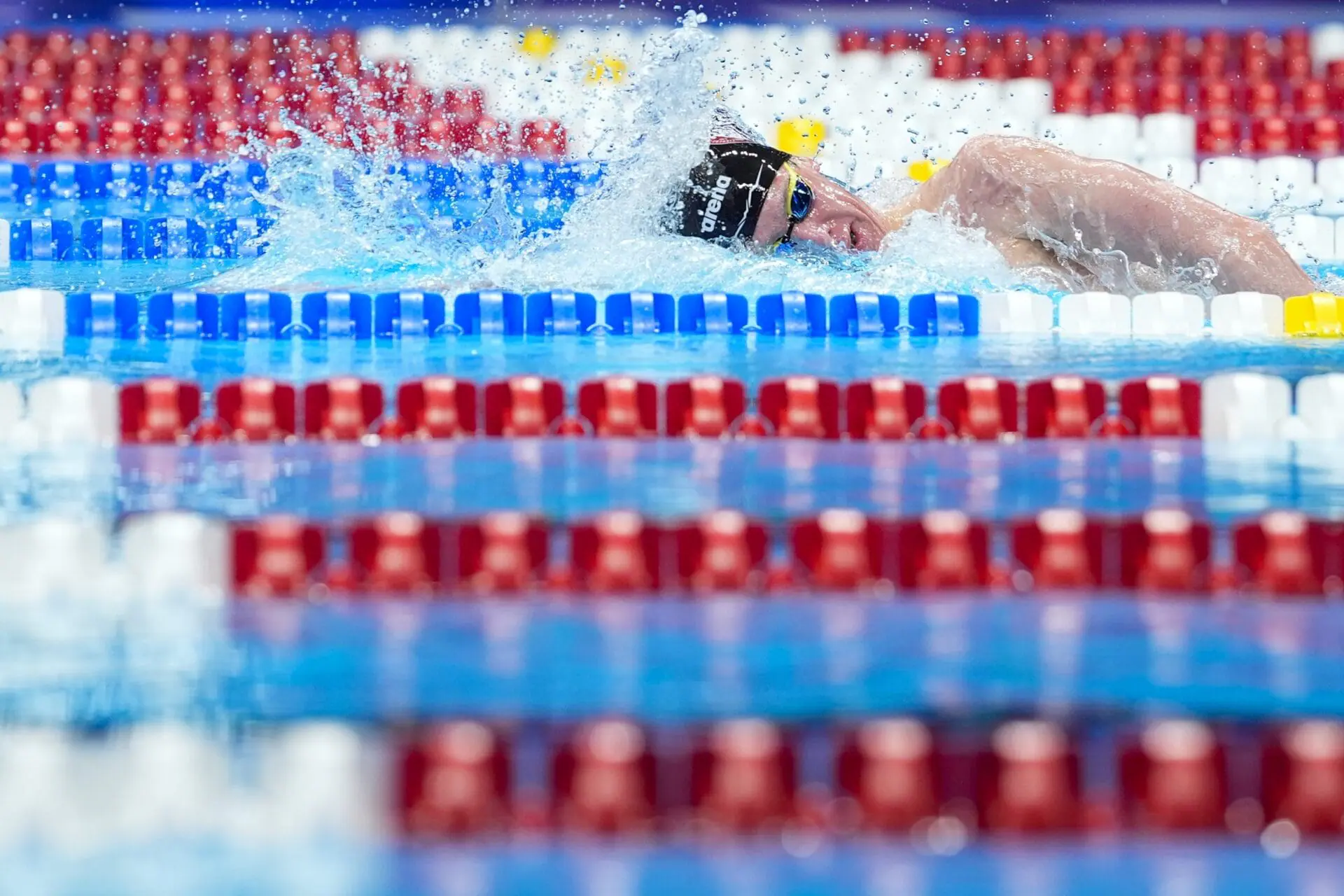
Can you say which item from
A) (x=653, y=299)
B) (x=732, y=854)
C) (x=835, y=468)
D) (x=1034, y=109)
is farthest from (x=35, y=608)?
(x=1034, y=109)

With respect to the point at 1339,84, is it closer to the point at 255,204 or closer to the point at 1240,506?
the point at 255,204

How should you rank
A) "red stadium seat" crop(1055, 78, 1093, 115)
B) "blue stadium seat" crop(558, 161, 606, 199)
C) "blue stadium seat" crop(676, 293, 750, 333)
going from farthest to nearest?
"red stadium seat" crop(1055, 78, 1093, 115) < "blue stadium seat" crop(558, 161, 606, 199) < "blue stadium seat" crop(676, 293, 750, 333)

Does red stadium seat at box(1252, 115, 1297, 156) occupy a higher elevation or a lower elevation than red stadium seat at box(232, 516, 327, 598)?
higher

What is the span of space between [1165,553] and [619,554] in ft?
2.81

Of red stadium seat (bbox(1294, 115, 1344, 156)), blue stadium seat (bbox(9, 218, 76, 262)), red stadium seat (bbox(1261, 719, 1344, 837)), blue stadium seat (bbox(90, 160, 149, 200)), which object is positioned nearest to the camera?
red stadium seat (bbox(1261, 719, 1344, 837))

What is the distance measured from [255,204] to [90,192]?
2.45ft

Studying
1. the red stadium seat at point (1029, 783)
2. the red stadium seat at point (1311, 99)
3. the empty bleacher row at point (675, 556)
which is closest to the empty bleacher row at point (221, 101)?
the red stadium seat at point (1311, 99)

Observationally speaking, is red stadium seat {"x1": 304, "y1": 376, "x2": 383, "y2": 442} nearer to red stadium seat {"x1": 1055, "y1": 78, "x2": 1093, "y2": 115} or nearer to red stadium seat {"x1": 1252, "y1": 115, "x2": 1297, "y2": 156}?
red stadium seat {"x1": 1055, "y1": 78, "x2": 1093, "y2": 115}

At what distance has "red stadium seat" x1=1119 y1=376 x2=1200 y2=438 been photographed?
3965mm

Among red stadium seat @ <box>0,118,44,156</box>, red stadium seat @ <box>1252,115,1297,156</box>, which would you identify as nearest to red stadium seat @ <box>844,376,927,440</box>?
red stadium seat @ <box>1252,115,1297,156</box>

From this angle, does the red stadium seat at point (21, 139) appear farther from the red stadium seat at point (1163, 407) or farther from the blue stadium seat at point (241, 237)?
the red stadium seat at point (1163, 407)

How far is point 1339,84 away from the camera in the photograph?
935cm

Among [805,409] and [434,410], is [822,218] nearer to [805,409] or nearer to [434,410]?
[805,409]

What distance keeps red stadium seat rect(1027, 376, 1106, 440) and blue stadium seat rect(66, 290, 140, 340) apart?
2.76 m
